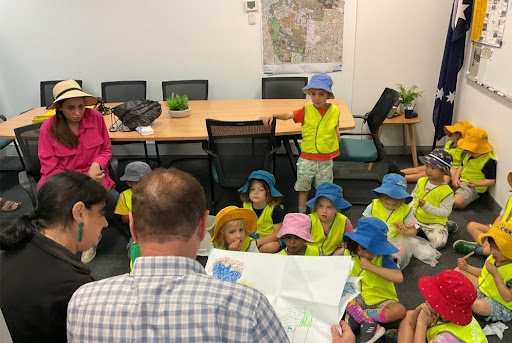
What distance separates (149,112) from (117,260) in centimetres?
120

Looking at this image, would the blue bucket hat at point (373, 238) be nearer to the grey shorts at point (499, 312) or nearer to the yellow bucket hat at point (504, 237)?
the yellow bucket hat at point (504, 237)

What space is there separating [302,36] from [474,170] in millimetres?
2122

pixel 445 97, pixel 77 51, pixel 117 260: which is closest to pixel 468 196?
pixel 445 97

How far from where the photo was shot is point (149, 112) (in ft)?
10.8

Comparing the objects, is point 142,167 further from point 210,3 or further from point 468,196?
point 468,196

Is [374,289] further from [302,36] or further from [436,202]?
[302,36]

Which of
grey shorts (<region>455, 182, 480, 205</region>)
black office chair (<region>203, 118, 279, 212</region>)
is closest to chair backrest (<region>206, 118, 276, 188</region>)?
black office chair (<region>203, 118, 279, 212</region>)

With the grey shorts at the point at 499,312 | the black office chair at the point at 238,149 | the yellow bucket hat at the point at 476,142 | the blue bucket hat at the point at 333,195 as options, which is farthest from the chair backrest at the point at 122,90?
the grey shorts at the point at 499,312

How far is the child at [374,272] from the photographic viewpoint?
2.02 m

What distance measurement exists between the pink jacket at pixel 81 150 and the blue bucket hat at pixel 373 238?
1875 millimetres

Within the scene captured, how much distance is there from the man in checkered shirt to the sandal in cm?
333

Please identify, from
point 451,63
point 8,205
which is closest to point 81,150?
point 8,205

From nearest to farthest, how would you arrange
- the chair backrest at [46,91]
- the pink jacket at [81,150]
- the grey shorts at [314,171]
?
the pink jacket at [81,150]
the grey shorts at [314,171]
the chair backrest at [46,91]

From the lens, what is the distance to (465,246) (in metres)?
2.79
